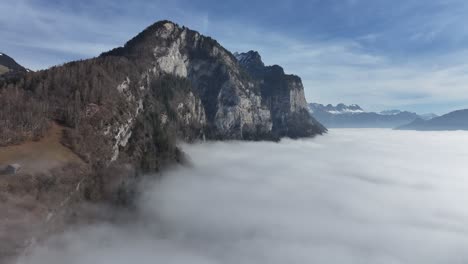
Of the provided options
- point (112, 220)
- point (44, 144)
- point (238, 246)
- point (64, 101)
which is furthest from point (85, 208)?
point (238, 246)

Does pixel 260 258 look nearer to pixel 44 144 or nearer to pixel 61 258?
pixel 61 258

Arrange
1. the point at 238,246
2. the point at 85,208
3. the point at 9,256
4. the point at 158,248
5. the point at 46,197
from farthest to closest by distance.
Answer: the point at 238,246 < the point at 158,248 < the point at 85,208 < the point at 46,197 < the point at 9,256

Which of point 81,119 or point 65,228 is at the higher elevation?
point 81,119

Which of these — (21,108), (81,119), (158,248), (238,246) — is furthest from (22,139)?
(238,246)

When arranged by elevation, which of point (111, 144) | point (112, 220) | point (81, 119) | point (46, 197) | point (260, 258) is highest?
point (81, 119)

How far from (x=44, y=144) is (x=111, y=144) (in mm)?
52486

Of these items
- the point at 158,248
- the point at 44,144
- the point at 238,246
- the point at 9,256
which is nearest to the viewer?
the point at 9,256

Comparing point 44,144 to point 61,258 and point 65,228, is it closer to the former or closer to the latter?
point 65,228

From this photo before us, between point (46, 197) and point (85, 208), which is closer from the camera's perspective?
point (46, 197)

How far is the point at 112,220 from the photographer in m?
185

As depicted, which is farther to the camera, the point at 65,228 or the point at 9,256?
the point at 65,228

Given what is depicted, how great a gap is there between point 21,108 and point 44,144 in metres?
31.4

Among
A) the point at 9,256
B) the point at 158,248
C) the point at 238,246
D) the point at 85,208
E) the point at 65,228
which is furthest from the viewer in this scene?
the point at 238,246

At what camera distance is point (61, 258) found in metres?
128
